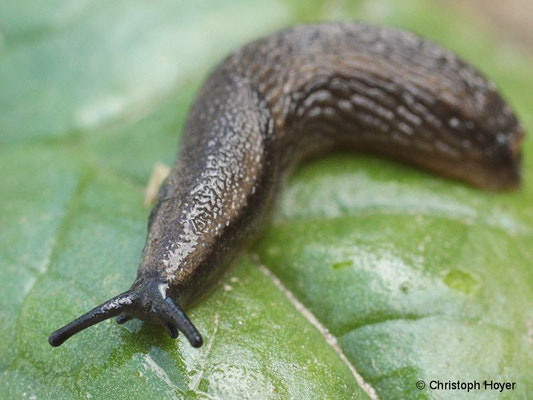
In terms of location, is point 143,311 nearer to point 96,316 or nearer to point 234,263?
point 96,316

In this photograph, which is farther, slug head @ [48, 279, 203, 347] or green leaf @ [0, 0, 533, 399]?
green leaf @ [0, 0, 533, 399]

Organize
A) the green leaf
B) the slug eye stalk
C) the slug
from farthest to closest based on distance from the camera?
the slug < the green leaf < the slug eye stalk

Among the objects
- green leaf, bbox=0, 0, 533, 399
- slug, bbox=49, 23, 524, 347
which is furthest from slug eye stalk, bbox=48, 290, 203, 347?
slug, bbox=49, 23, 524, 347

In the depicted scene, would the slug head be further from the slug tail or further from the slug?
the slug

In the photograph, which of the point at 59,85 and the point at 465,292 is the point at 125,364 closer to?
the point at 465,292

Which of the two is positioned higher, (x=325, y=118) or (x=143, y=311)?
(x=325, y=118)

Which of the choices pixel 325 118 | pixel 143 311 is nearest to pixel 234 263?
pixel 143 311
